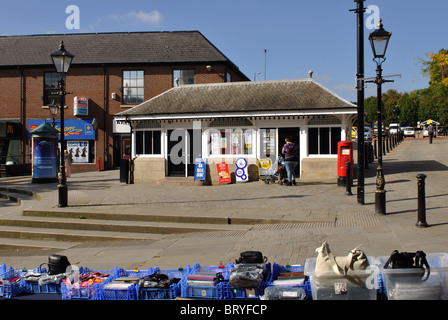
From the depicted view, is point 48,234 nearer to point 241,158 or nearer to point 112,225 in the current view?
Result: point 112,225

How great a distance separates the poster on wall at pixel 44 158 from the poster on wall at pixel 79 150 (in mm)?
10566

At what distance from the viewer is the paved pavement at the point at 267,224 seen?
24.2ft

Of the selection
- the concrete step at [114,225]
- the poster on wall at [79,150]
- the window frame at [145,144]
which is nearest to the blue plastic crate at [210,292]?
the concrete step at [114,225]

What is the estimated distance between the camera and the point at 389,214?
9.90 metres

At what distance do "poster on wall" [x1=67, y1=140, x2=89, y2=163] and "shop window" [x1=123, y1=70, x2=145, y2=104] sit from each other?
174 inches

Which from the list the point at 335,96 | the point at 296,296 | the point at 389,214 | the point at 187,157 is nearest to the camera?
the point at 296,296

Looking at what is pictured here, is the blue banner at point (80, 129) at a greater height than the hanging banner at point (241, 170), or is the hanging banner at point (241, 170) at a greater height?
the blue banner at point (80, 129)

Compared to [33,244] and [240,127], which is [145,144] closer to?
[240,127]

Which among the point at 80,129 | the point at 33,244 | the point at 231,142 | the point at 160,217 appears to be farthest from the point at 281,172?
the point at 80,129

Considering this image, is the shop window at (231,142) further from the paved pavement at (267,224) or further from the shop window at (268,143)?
the paved pavement at (267,224)

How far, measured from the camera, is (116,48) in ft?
101

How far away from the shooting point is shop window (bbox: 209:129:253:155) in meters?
18.7
